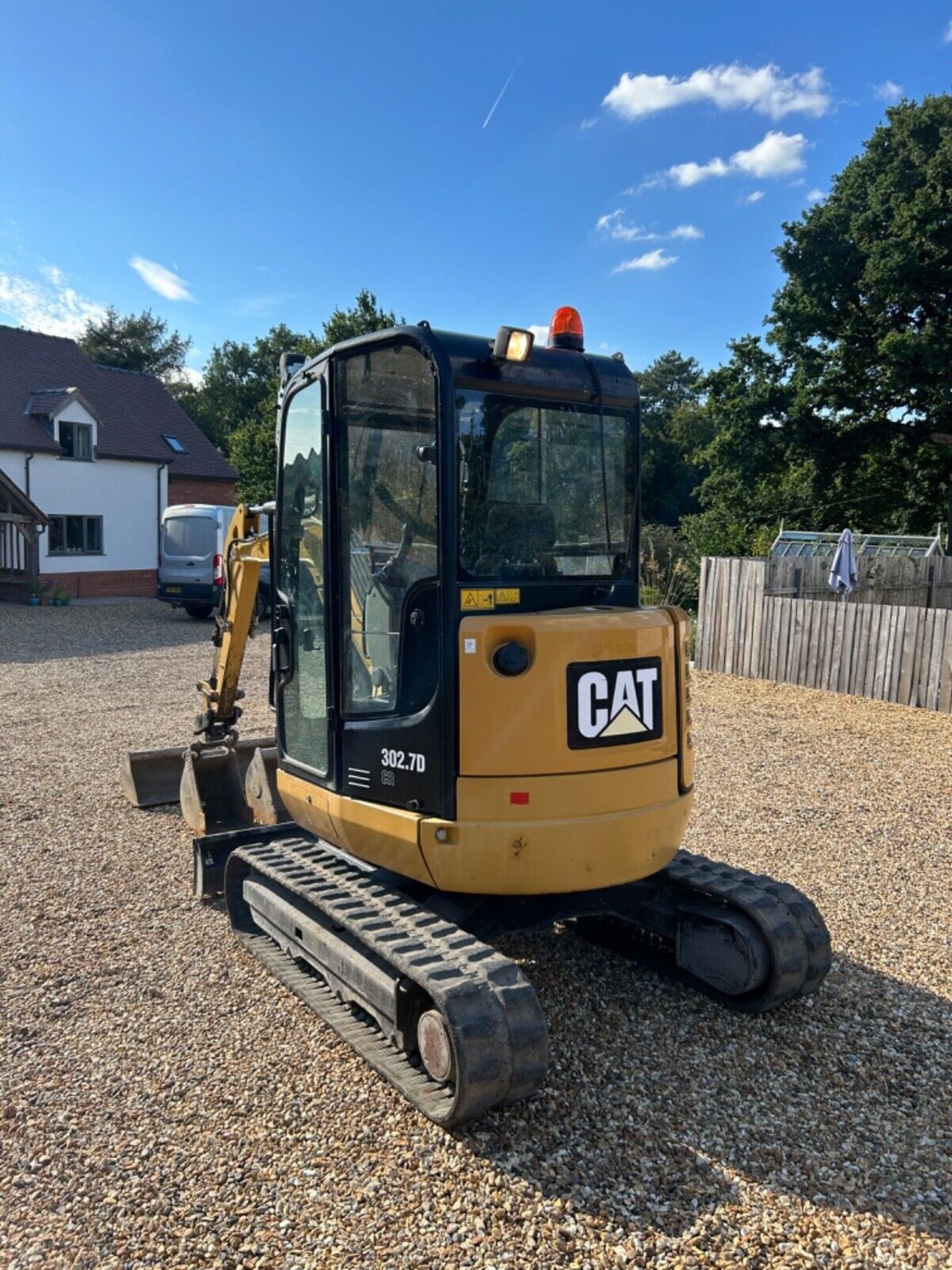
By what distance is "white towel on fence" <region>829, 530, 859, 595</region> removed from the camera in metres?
15.4

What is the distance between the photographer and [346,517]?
4.17 m

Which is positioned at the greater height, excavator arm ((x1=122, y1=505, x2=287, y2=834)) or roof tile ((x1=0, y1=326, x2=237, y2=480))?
roof tile ((x1=0, y1=326, x2=237, y2=480))

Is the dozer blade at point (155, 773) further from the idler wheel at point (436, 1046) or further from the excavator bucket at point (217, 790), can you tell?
the idler wheel at point (436, 1046)

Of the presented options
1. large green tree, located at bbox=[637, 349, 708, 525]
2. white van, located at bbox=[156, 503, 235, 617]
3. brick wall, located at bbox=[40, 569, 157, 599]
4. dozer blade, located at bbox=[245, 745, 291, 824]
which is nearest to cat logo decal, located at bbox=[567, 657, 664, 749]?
dozer blade, located at bbox=[245, 745, 291, 824]

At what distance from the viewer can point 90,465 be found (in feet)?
87.5

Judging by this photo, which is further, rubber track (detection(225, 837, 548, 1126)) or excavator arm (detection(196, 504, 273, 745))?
excavator arm (detection(196, 504, 273, 745))

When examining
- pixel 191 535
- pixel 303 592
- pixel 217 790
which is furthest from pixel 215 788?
pixel 191 535

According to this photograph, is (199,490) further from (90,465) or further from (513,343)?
(513,343)

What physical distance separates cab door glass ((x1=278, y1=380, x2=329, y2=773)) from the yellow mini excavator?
16 mm

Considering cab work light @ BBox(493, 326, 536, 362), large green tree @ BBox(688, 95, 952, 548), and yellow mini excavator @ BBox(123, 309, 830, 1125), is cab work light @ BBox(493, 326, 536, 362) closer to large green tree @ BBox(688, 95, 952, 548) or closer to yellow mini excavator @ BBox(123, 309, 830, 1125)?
yellow mini excavator @ BBox(123, 309, 830, 1125)

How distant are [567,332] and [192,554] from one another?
58.0ft

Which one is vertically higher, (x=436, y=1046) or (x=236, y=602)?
(x=236, y=602)

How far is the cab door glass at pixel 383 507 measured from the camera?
3.88 metres

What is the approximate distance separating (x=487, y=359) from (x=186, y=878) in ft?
12.8
